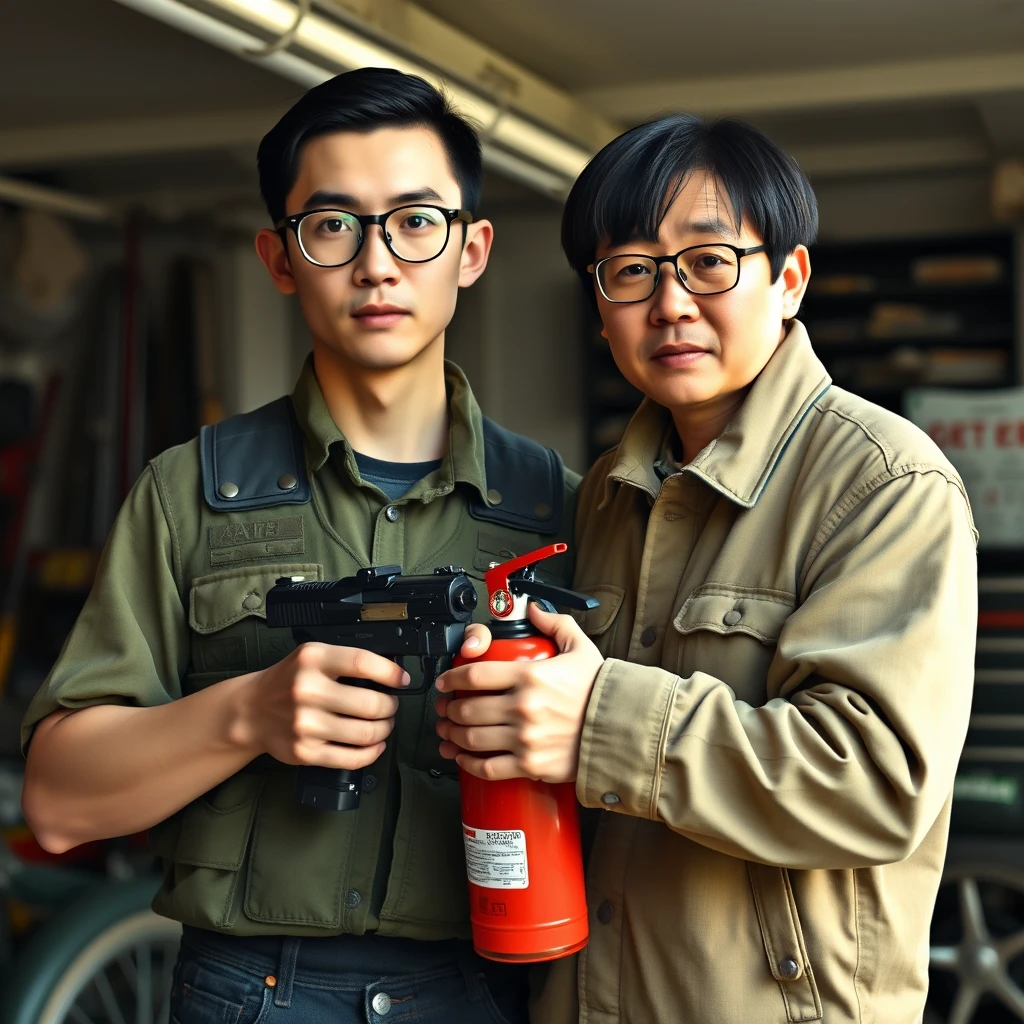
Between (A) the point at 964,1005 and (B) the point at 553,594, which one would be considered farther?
(A) the point at 964,1005

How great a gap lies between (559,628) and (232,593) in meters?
0.45

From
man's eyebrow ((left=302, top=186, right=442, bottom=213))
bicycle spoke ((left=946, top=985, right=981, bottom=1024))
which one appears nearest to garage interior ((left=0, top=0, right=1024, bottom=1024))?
bicycle spoke ((left=946, top=985, right=981, bottom=1024))

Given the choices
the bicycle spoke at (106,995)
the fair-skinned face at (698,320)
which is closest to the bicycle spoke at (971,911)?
the bicycle spoke at (106,995)

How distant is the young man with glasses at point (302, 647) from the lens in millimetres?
1495

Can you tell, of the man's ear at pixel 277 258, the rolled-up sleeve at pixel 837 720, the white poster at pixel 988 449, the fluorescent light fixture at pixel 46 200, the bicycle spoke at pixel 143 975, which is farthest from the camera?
the fluorescent light fixture at pixel 46 200

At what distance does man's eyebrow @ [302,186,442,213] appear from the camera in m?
1.59

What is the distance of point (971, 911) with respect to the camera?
3.62 metres

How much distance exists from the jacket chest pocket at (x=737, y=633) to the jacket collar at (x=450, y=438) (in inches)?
14.9

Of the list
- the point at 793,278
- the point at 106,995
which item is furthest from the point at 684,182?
the point at 106,995

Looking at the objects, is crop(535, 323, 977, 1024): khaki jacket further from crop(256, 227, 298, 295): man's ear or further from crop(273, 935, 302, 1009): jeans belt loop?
crop(256, 227, 298, 295): man's ear

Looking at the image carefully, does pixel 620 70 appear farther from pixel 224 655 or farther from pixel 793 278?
pixel 224 655

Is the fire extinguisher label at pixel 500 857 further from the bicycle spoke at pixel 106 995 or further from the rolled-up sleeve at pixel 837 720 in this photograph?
the bicycle spoke at pixel 106 995

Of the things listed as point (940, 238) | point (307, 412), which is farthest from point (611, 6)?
point (307, 412)

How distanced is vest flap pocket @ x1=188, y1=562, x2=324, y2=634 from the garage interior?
5.88 ft
